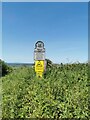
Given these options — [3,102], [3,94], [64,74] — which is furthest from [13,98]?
[64,74]

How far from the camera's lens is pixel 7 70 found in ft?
37.2

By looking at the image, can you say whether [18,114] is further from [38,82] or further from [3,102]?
[38,82]

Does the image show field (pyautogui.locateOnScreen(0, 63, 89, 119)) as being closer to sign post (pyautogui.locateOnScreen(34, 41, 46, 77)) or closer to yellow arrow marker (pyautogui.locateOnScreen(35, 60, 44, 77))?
yellow arrow marker (pyautogui.locateOnScreen(35, 60, 44, 77))

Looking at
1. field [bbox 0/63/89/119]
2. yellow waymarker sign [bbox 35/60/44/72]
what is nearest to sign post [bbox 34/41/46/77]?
yellow waymarker sign [bbox 35/60/44/72]

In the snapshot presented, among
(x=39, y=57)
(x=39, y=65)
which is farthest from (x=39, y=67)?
(x=39, y=57)

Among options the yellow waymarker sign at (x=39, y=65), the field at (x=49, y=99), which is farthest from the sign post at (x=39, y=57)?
the field at (x=49, y=99)

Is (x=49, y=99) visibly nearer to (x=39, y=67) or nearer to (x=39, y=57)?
(x=39, y=67)

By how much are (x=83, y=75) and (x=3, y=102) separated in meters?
1.52

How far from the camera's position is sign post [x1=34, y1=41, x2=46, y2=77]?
5852 millimetres

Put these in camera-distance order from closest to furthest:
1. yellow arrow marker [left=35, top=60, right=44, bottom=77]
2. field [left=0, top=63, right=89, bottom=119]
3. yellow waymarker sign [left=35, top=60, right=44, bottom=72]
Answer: field [left=0, top=63, right=89, bottom=119] → yellow arrow marker [left=35, top=60, right=44, bottom=77] → yellow waymarker sign [left=35, top=60, right=44, bottom=72]

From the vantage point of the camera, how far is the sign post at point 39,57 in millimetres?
5852

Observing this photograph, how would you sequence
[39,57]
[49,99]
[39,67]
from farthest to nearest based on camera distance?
[39,57] → [39,67] → [49,99]

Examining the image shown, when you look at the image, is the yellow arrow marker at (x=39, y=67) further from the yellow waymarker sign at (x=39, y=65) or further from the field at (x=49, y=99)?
the field at (x=49, y=99)

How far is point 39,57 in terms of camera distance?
239 inches
